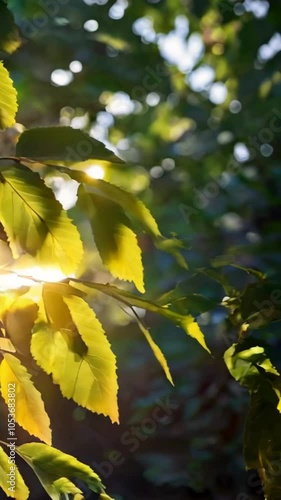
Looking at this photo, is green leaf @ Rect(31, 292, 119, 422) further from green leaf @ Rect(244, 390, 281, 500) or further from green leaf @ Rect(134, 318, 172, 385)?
green leaf @ Rect(244, 390, 281, 500)

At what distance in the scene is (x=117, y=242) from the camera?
63 centimetres

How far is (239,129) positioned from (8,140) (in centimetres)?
149

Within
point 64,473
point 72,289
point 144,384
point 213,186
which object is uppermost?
point 72,289

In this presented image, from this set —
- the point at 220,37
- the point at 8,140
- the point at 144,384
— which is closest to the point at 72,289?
the point at 8,140

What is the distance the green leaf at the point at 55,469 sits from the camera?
2.06 ft

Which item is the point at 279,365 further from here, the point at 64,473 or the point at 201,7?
the point at 201,7

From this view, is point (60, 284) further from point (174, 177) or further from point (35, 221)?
point (174, 177)

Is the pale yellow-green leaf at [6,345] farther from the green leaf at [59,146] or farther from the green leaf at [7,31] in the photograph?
the green leaf at [7,31]

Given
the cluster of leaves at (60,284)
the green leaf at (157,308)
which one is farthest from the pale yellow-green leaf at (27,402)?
the green leaf at (157,308)

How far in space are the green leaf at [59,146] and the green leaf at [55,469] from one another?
276mm

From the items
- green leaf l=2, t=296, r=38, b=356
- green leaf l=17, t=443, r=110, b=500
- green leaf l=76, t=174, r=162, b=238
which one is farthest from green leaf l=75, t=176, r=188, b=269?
green leaf l=17, t=443, r=110, b=500

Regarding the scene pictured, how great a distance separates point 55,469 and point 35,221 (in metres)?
0.24

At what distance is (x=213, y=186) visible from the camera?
3.05 metres

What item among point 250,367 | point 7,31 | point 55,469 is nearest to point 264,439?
point 250,367
